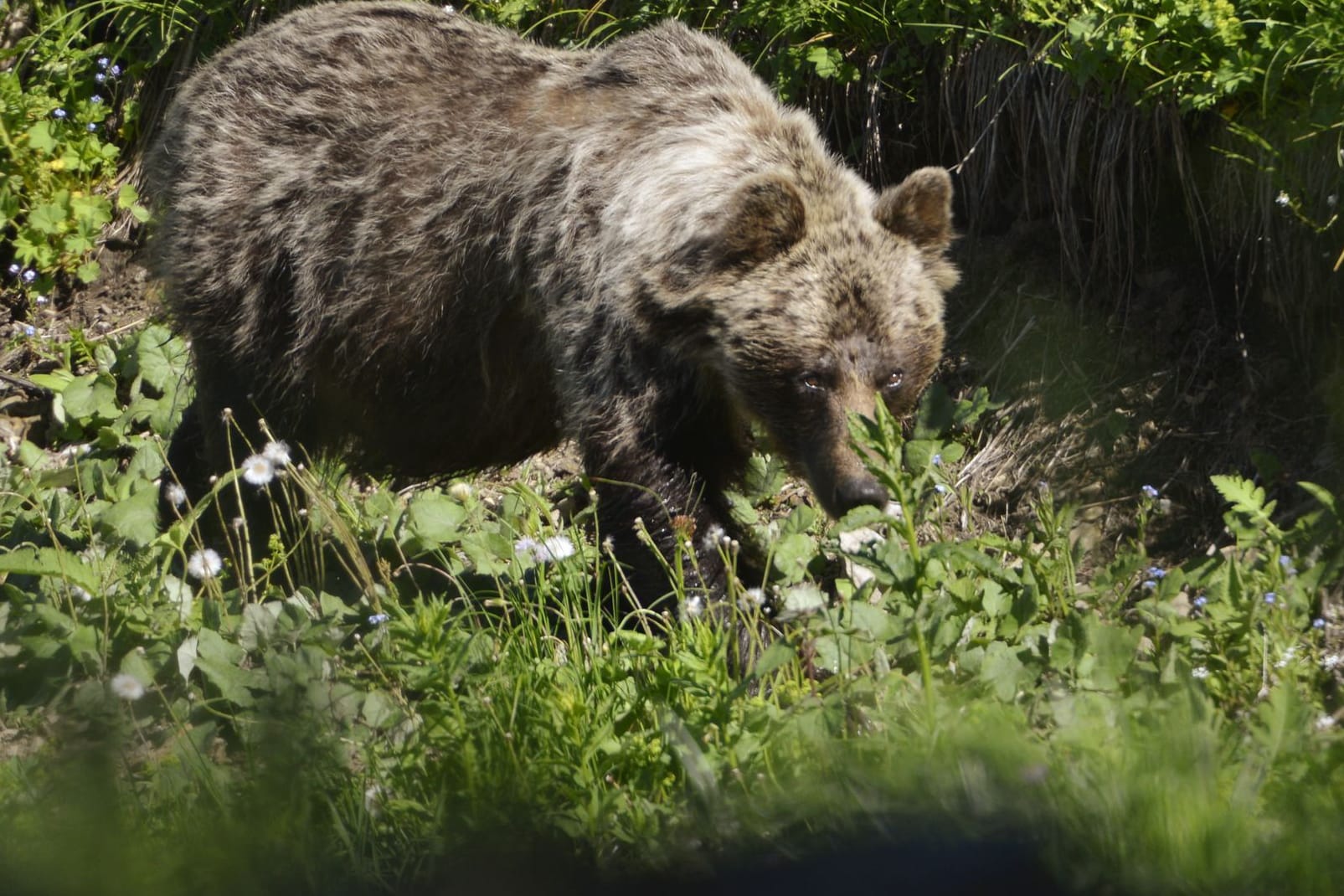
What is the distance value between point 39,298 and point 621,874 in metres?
6.11

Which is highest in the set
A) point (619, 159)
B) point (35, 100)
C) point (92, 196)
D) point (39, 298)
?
point (619, 159)

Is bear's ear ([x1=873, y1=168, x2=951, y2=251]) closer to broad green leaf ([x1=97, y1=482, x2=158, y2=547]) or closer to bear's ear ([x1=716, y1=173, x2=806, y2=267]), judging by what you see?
bear's ear ([x1=716, y1=173, x2=806, y2=267])

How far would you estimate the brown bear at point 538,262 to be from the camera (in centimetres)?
439

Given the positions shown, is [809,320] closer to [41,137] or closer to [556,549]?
[556,549]

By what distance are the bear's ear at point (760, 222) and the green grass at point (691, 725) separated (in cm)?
74

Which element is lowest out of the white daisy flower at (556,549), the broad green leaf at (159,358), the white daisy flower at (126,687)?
the broad green leaf at (159,358)

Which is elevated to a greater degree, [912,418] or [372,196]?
[372,196]

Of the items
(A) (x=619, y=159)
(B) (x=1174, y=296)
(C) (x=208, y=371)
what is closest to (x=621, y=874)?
(A) (x=619, y=159)

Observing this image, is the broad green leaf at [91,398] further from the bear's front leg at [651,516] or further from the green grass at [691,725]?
the bear's front leg at [651,516]

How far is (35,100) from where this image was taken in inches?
291

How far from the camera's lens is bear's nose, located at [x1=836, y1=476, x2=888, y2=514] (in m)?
4.12

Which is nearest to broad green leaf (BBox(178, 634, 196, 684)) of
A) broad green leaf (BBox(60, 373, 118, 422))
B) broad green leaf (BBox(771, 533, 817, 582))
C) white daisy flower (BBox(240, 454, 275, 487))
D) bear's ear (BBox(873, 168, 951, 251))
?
white daisy flower (BBox(240, 454, 275, 487))

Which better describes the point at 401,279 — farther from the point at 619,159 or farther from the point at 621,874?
the point at 621,874

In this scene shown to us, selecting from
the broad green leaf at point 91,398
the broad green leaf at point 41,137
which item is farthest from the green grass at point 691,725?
the broad green leaf at point 41,137
